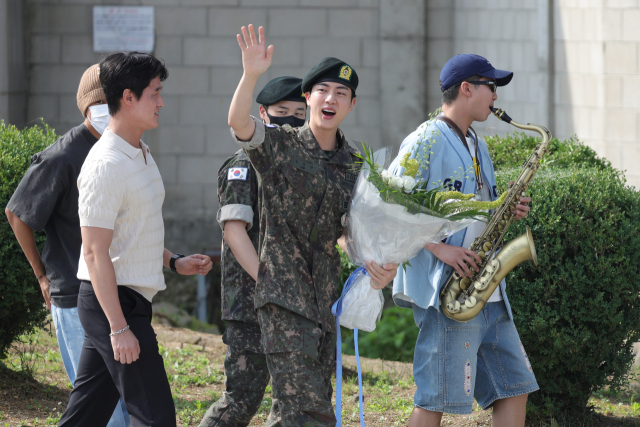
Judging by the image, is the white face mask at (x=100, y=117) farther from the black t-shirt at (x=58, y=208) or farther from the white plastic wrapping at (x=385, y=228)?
the white plastic wrapping at (x=385, y=228)

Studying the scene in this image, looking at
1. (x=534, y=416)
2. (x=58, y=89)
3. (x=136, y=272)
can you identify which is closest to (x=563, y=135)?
(x=534, y=416)

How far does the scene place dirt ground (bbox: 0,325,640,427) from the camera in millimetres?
4430

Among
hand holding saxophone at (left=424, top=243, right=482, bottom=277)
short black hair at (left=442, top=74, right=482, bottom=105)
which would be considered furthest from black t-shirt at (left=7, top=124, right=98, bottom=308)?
short black hair at (left=442, top=74, right=482, bottom=105)

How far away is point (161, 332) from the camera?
6.56 m

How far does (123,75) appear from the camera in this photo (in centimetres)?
285

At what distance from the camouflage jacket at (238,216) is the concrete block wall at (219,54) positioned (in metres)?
4.92

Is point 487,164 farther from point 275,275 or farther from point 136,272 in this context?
point 136,272

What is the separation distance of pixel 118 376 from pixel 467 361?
1.55 metres

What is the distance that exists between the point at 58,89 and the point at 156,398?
656cm

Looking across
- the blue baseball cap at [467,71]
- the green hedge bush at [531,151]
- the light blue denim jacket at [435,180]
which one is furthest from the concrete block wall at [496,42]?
the light blue denim jacket at [435,180]

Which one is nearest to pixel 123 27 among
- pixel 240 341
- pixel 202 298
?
pixel 202 298

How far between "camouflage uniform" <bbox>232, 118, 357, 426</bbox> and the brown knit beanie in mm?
936

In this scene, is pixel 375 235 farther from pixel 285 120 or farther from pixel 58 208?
pixel 58 208

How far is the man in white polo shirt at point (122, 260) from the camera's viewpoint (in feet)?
8.92
